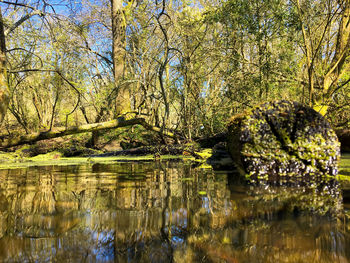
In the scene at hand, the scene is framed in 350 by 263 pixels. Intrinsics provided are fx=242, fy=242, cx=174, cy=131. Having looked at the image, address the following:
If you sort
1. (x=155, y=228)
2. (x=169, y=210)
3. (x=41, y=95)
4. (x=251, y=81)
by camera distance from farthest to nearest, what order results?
(x=41, y=95), (x=251, y=81), (x=169, y=210), (x=155, y=228)

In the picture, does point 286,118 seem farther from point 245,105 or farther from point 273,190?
point 245,105

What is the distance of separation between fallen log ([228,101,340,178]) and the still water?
78 centimetres

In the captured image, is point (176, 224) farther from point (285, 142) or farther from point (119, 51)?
point (119, 51)

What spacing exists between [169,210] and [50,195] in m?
1.18

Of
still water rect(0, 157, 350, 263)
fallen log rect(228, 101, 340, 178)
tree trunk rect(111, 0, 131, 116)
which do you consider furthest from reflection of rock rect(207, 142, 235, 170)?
tree trunk rect(111, 0, 131, 116)

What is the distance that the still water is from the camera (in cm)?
107

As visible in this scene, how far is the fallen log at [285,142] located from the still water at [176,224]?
30.5 inches

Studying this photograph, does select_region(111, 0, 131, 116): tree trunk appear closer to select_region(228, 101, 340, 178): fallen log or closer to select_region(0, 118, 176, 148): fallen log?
select_region(0, 118, 176, 148): fallen log

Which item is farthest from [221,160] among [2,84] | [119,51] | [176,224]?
[119,51]

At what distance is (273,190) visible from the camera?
2289mm

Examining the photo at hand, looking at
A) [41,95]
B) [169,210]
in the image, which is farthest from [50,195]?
[41,95]

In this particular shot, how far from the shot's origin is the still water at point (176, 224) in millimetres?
1072

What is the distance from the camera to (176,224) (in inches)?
56.6

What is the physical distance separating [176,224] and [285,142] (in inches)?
95.8
